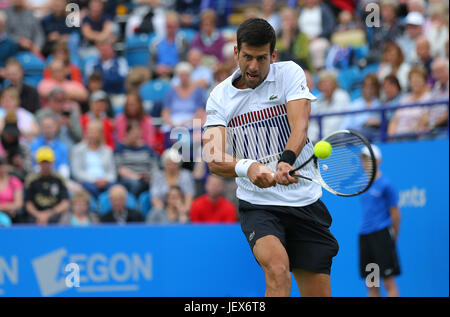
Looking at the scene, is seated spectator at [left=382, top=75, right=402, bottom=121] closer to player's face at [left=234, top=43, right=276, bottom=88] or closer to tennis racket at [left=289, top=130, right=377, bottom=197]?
tennis racket at [left=289, top=130, right=377, bottom=197]

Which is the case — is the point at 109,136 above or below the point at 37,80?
below

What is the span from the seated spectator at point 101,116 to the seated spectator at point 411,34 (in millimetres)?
4293

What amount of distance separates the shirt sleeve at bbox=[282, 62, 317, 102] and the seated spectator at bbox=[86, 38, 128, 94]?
27.8ft

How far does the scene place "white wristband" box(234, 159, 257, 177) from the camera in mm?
5523

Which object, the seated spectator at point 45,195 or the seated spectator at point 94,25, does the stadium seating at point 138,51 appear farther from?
the seated spectator at point 45,195

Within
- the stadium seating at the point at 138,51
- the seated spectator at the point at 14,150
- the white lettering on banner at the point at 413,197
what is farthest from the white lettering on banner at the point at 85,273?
the stadium seating at the point at 138,51

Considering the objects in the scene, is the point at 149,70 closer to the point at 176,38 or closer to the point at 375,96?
the point at 176,38

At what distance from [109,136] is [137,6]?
491 centimetres

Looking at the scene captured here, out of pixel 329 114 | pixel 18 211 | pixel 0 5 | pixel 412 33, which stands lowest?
pixel 18 211

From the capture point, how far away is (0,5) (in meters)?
15.7

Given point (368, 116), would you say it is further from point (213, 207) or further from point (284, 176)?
point (284, 176)

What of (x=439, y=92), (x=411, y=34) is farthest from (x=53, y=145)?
(x=411, y=34)

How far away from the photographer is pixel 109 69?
551 inches

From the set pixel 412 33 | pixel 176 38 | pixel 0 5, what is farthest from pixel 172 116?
pixel 0 5
